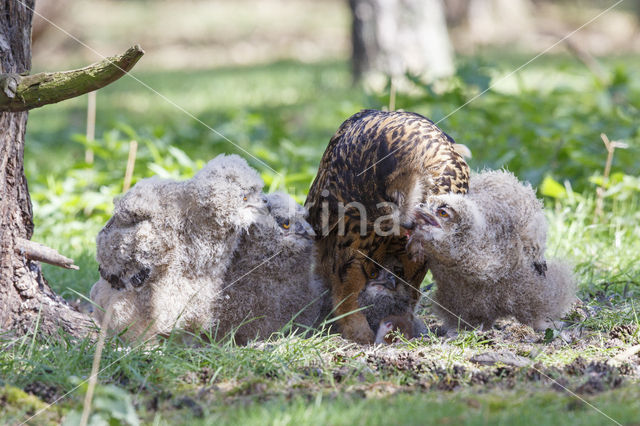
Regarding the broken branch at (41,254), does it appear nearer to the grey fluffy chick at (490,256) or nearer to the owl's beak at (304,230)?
the owl's beak at (304,230)

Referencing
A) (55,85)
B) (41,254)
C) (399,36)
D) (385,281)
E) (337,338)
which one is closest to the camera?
(55,85)

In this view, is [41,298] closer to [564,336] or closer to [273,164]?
[564,336]

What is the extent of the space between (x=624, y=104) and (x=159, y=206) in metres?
5.25

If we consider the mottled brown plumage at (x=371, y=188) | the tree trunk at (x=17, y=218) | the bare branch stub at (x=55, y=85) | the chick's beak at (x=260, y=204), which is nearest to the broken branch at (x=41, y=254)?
the tree trunk at (x=17, y=218)

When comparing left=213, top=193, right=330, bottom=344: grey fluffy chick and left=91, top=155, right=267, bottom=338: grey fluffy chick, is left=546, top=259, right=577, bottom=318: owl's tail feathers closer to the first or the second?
left=213, top=193, right=330, bottom=344: grey fluffy chick

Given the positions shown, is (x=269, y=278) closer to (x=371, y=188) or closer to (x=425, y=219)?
(x=371, y=188)

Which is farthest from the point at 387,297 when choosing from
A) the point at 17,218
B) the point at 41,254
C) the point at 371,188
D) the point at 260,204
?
the point at 17,218

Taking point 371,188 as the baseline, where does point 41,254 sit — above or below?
below

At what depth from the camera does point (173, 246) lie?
3.34m

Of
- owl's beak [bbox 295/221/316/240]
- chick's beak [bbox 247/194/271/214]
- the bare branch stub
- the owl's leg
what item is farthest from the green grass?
the bare branch stub

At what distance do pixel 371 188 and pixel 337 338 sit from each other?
76 centimetres

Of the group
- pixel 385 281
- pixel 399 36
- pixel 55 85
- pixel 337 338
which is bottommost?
pixel 337 338

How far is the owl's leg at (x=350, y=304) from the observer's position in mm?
3420

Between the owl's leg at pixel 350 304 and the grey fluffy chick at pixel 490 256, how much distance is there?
0.34 m
